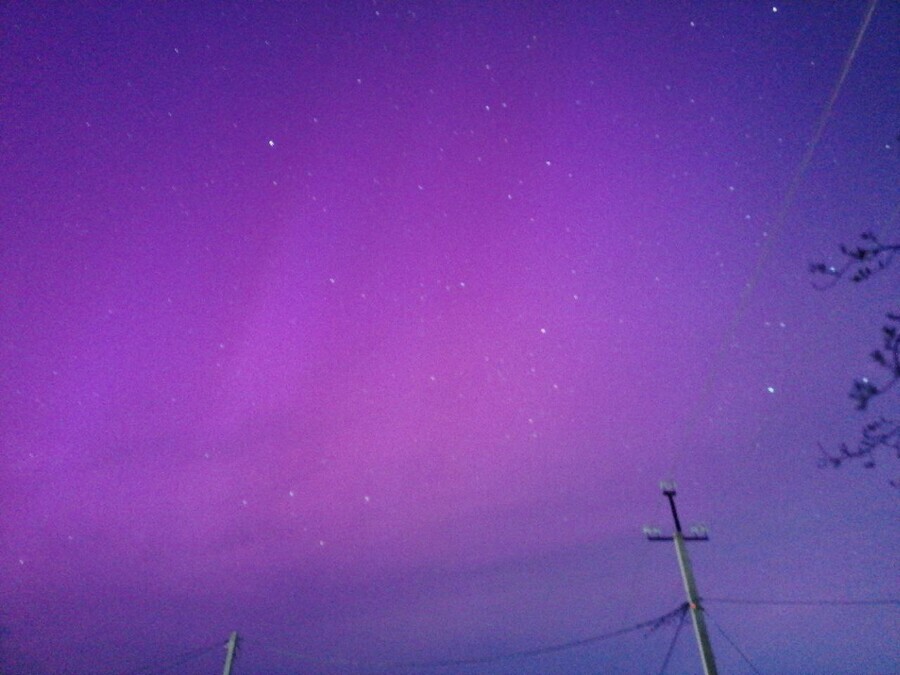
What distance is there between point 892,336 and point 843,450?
1.07m

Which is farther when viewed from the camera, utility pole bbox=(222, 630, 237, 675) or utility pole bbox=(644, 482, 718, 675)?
utility pole bbox=(222, 630, 237, 675)

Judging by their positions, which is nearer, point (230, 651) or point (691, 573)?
point (691, 573)

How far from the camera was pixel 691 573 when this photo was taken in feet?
43.6

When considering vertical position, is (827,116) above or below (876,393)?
above

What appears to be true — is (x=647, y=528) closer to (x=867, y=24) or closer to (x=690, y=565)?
(x=690, y=565)

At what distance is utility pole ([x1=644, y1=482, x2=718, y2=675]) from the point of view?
12.1 m

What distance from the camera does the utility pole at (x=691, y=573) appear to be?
1208 centimetres

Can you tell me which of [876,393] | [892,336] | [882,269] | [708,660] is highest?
[882,269]

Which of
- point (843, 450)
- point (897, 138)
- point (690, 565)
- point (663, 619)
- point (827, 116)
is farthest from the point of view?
point (663, 619)

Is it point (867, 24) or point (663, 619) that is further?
point (663, 619)

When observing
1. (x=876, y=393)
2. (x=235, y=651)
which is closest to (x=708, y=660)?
(x=876, y=393)

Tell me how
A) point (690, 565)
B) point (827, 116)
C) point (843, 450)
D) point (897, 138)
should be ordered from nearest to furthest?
point (897, 138), point (843, 450), point (827, 116), point (690, 565)

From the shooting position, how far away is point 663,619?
14.5 m

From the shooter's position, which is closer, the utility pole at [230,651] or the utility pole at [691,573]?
the utility pole at [691,573]
